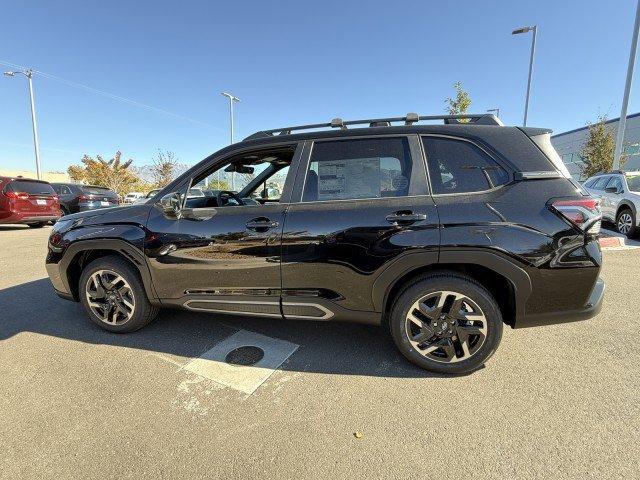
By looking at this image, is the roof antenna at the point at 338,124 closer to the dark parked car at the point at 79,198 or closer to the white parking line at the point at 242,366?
the white parking line at the point at 242,366

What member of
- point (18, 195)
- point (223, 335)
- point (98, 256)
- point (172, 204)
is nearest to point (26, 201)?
point (18, 195)

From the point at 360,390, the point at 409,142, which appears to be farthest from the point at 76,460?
the point at 409,142

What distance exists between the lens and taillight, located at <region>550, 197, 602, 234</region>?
2283 mm

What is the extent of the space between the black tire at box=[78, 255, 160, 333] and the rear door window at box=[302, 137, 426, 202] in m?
1.85

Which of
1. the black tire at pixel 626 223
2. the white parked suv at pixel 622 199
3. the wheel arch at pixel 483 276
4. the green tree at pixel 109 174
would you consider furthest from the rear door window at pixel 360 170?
the green tree at pixel 109 174

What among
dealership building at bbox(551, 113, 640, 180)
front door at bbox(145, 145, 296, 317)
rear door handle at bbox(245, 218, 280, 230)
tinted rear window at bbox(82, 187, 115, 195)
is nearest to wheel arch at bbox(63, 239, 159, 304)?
front door at bbox(145, 145, 296, 317)

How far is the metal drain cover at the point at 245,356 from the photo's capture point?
2.81 meters

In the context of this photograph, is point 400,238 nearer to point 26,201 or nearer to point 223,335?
point 223,335

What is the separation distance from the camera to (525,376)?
2553 millimetres

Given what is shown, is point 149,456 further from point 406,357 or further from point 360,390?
point 406,357

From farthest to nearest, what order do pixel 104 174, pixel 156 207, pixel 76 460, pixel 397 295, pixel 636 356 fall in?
pixel 104 174 → pixel 156 207 → pixel 636 356 → pixel 397 295 → pixel 76 460

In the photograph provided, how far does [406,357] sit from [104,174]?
3898cm

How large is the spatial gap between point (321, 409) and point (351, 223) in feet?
4.30

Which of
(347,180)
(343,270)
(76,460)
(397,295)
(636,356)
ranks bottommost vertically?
(76,460)
